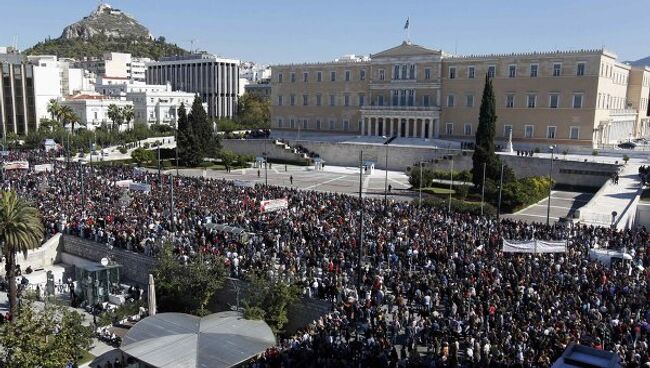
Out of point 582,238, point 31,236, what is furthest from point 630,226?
point 31,236

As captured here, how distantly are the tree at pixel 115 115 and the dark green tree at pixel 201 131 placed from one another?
27854 mm

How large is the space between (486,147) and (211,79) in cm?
10301

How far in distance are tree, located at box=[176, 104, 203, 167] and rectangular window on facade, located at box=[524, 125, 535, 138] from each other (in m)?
36.2

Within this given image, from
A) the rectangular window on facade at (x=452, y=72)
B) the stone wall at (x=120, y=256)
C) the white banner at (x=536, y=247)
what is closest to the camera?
the white banner at (x=536, y=247)

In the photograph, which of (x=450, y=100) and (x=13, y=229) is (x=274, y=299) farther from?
(x=450, y=100)

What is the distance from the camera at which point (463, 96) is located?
6450cm

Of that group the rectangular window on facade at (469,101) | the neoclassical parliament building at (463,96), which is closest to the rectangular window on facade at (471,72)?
the neoclassical parliament building at (463,96)

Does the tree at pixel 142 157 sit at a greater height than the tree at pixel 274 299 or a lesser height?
greater

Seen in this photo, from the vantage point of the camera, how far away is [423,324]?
1731cm

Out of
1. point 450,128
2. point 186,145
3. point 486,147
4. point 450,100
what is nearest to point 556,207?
point 486,147

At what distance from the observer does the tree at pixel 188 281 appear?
2277cm

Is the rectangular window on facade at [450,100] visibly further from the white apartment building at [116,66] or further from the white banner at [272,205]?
the white apartment building at [116,66]

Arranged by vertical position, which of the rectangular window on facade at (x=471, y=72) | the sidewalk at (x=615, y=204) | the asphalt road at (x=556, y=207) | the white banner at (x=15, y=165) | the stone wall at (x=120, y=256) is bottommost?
→ the stone wall at (x=120, y=256)

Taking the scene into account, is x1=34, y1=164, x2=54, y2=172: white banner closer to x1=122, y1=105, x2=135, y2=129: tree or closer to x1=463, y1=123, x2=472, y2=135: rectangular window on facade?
x1=122, y1=105, x2=135, y2=129: tree
